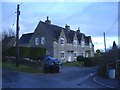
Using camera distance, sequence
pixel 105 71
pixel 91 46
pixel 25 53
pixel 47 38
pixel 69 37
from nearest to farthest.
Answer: pixel 105 71 → pixel 25 53 → pixel 47 38 → pixel 69 37 → pixel 91 46

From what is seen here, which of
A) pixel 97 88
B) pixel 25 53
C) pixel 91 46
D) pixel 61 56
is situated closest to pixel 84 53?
pixel 91 46

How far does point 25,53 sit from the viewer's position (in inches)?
1725

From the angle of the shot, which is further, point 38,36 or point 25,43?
point 25,43

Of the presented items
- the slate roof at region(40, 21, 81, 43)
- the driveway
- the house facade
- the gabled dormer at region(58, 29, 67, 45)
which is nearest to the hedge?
the house facade

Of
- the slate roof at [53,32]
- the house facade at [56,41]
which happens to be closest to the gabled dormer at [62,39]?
the house facade at [56,41]

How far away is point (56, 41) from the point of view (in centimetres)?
5259

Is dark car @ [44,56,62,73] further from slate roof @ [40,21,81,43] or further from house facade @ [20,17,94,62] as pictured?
slate roof @ [40,21,81,43]

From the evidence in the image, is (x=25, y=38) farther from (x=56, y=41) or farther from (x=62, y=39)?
(x=56, y=41)

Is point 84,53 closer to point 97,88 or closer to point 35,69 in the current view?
point 35,69

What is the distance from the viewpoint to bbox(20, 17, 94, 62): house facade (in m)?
52.3

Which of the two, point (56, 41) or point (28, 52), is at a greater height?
point (56, 41)

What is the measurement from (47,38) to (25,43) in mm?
9410

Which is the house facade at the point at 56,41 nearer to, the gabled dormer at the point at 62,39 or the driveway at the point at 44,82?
the gabled dormer at the point at 62,39

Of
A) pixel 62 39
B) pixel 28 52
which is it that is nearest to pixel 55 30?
pixel 62 39
